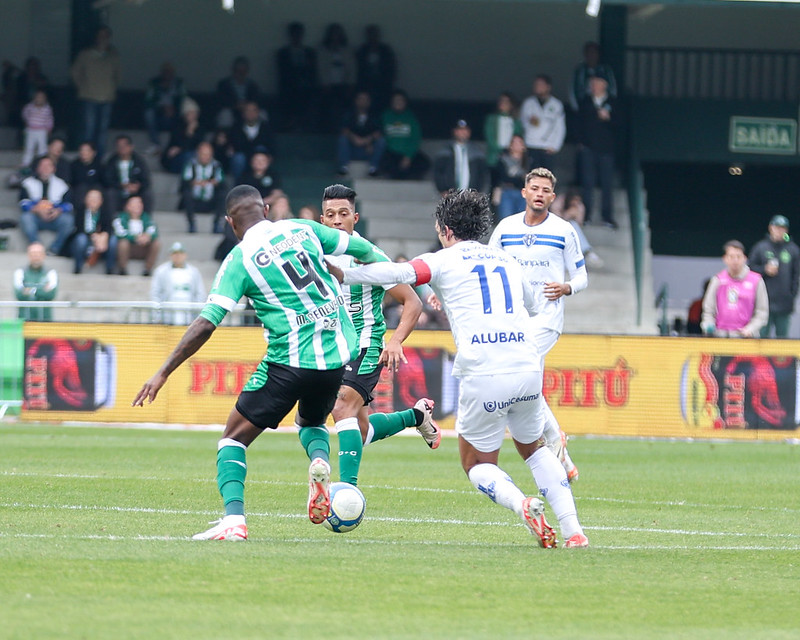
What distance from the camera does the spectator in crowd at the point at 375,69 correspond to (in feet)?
86.0

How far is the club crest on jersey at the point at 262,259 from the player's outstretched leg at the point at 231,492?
0.97 metres

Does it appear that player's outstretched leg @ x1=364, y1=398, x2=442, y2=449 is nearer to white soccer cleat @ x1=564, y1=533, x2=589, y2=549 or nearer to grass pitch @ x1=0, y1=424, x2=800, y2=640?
grass pitch @ x1=0, y1=424, x2=800, y2=640

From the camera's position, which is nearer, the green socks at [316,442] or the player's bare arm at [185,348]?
the player's bare arm at [185,348]

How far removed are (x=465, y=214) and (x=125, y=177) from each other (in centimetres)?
1566

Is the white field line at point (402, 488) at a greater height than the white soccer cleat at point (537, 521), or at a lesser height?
lesser

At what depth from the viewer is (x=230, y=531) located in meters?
7.55

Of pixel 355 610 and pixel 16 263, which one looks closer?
pixel 355 610

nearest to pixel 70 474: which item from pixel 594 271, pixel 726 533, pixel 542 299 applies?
pixel 542 299

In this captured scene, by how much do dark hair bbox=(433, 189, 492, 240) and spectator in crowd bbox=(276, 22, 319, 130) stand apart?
19.1 m

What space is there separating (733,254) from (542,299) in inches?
337

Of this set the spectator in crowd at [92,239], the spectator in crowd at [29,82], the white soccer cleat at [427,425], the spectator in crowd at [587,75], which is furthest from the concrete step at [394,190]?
the white soccer cleat at [427,425]

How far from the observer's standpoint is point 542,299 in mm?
11258

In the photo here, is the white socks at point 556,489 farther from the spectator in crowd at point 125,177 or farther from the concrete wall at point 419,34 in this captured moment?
the concrete wall at point 419,34

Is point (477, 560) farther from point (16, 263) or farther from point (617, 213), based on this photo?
point (617, 213)
